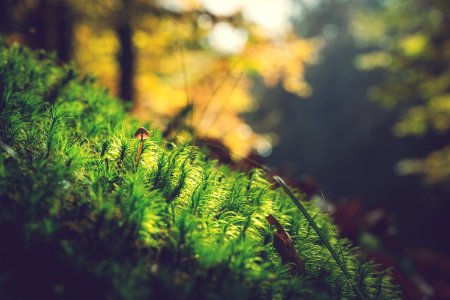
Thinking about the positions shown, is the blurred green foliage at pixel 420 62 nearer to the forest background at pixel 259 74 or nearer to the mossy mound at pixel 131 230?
the forest background at pixel 259 74

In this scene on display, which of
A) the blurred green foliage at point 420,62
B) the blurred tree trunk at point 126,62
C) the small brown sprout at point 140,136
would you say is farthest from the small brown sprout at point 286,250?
the blurred green foliage at point 420,62

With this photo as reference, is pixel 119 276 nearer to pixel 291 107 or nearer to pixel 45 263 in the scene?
pixel 45 263

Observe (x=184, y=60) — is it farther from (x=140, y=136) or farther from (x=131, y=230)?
(x=131, y=230)

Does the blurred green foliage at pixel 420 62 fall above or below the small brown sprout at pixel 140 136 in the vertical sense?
above

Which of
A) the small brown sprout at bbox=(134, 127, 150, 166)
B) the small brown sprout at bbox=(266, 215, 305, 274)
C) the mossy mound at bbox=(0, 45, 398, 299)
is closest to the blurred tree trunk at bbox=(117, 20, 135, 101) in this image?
the mossy mound at bbox=(0, 45, 398, 299)

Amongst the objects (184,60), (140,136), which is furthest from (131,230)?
(184,60)

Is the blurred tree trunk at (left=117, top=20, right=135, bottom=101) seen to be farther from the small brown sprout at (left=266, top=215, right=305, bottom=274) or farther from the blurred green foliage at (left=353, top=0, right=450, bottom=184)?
the small brown sprout at (left=266, top=215, right=305, bottom=274)

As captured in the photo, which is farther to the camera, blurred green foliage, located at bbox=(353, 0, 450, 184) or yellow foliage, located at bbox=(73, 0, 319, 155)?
blurred green foliage, located at bbox=(353, 0, 450, 184)

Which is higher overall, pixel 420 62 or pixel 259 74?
pixel 420 62
